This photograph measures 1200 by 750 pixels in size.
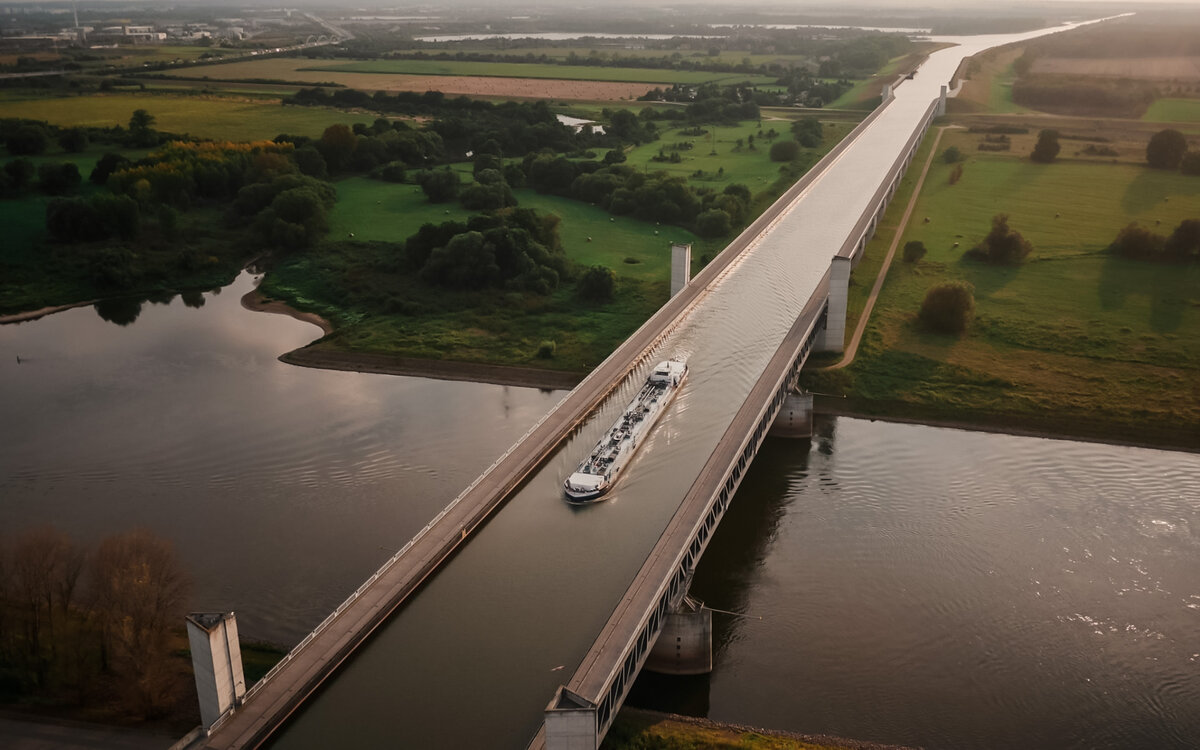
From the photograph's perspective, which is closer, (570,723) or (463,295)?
(570,723)

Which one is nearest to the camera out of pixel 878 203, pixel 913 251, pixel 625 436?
pixel 625 436

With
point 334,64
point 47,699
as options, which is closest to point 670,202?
point 47,699

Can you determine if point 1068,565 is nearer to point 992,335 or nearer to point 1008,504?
point 1008,504

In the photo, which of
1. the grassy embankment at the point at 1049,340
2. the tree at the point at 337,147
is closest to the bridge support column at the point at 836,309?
the grassy embankment at the point at 1049,340

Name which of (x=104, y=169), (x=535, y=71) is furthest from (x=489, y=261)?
(x=535, y=71)

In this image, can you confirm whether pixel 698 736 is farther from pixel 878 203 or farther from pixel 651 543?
pixel 878 203
